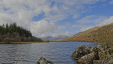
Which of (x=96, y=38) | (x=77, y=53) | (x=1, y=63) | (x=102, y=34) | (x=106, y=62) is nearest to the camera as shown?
(x=106, y=62)

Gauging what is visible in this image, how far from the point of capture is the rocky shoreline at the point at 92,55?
17375 mm

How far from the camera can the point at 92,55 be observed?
20609 mm

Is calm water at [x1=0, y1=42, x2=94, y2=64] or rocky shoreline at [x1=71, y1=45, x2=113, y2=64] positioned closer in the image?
rocky shoreline at [x1=71, y1=45, x2=113, y2=64]

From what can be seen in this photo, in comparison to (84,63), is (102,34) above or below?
above

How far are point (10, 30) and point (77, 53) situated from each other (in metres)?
177

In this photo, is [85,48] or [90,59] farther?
[85,48]

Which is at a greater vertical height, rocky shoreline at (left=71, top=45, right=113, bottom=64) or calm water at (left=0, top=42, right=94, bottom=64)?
rocky shoreline at (left=71, top=45, right=113, bottom=64)

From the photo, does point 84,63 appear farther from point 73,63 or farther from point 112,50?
point 112,50

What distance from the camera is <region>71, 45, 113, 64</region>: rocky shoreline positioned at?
684 inches

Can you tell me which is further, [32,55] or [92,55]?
[32,55]

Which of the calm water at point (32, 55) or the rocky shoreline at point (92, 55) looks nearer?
the rocky shoreline at point (92, 55)

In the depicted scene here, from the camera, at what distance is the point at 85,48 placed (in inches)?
1130

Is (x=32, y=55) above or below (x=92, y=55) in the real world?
below

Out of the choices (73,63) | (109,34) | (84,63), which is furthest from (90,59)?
(109,34)
